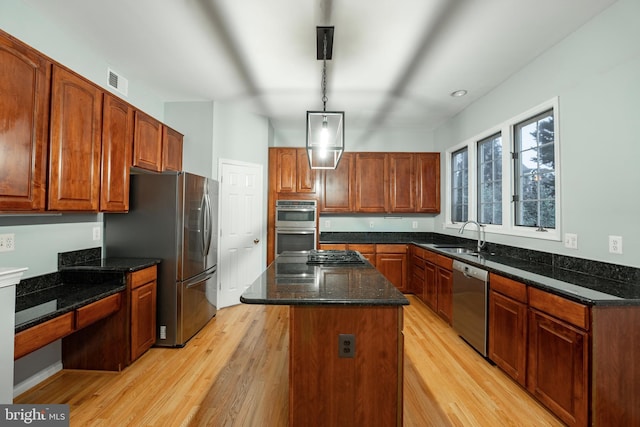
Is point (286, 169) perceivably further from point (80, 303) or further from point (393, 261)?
point (80, 303)

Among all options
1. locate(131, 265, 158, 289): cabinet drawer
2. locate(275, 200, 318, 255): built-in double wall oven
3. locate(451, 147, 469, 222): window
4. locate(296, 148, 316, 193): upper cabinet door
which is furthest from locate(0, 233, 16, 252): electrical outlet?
locate(451, 147, 469, 222): window

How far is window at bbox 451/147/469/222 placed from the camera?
4.18m

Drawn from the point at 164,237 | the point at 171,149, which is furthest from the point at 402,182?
the point at 164,237

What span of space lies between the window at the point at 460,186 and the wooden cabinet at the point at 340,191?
1610 mm

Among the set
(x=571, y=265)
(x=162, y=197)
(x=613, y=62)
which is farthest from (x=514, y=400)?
(x=162, y=197)

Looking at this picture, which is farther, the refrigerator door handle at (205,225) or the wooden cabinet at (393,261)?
the wooden cabinet at (393,261)

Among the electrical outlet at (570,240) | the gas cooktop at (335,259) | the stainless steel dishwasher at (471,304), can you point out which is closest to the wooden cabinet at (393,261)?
the stainless steel dishwasher at (471,304)

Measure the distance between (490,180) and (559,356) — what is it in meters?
2.28

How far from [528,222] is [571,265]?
672 millimetres

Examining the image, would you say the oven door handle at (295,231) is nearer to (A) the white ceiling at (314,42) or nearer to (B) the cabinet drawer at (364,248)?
(B) the cabinet drawer at (364,248)

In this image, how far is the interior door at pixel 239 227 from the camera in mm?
3932

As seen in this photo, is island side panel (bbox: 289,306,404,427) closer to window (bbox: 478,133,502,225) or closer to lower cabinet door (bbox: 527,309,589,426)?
lower cabinet door (bbox: 527,309,589,426)

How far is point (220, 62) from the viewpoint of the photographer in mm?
2830

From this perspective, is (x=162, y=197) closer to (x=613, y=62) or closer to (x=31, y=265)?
(x=31, y=265)
